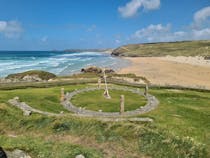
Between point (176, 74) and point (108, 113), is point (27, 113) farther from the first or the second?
point (176, 74)

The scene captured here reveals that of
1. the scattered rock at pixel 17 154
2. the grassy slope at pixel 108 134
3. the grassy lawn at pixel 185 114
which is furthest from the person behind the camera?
the grassy lawn at pixel 185 114

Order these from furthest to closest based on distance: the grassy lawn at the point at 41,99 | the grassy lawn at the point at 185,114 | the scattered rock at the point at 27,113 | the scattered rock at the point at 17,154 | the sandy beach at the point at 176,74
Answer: the sandy beach at the point at 176,74
the grassy lawn at the point at 41,99
the scattered rock at the point at 27,113
the grassy lawn at the point at 185,114
the scattered rock at the point at 17,154

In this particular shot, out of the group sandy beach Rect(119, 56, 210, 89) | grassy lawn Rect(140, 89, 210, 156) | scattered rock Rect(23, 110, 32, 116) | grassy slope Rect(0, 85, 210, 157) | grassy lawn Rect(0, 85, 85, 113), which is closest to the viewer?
grassy slope Rect(0, 85, 210, 157)

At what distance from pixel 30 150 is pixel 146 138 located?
32.1 feet

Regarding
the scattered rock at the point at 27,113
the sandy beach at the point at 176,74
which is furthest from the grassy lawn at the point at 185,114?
the scattered rock at the point at 27,113

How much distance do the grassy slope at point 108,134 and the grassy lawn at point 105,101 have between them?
3.46 metres

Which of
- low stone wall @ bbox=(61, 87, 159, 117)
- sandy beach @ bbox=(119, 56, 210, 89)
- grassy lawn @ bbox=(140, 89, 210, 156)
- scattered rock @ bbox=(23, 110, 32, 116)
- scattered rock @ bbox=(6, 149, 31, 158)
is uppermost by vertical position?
scattered rock @ bbox=(23, 110, 32, 116)

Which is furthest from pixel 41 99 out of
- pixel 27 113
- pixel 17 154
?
pixel 17 154

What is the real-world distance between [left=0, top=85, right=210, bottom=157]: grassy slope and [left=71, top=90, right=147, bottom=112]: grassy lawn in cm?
346

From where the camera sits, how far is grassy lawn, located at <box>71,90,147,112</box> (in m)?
27.2

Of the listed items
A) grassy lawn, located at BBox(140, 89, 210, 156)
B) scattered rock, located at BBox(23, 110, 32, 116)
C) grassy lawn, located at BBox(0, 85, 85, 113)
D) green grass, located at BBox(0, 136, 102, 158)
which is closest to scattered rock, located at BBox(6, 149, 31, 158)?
green grass, located at BBox(0, 136, 102, 158)

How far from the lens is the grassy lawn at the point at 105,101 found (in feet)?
89.4

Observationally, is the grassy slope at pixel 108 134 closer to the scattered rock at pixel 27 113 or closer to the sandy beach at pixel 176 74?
the scattered rock at pixel 27 113

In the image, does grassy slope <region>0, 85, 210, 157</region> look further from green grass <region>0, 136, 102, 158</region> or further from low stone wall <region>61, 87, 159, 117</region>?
low stone wall <region>61, 87, 159, 117</region>
